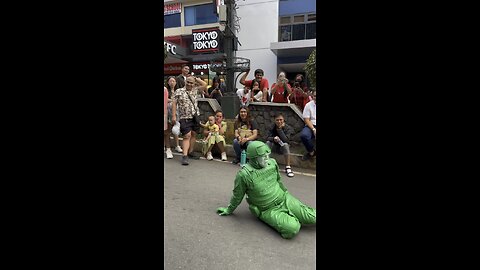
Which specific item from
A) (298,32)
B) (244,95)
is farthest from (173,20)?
(244,95)

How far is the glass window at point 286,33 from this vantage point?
1366 cm

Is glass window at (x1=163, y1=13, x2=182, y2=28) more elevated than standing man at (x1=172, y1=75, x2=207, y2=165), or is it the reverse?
glass window at (x1=163, y1=13, x2=182, y2=28)

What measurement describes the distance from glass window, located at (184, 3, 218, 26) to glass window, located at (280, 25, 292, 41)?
163 inches

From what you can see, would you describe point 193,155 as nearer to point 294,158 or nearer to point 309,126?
point 294,158

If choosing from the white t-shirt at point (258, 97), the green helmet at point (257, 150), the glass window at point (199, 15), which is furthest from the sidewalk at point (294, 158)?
the glass window at point (199, 15)

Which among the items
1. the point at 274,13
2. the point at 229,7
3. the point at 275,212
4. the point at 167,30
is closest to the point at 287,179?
the point at 275,212

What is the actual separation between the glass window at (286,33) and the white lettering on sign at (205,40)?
3481mm

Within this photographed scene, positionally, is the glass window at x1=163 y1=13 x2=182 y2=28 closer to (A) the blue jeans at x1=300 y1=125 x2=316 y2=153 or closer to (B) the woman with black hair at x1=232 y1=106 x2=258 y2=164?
(B) the woman with black hair at x1=232 y1=106 x2=258 y2=164

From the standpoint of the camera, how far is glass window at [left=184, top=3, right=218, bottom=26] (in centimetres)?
1609

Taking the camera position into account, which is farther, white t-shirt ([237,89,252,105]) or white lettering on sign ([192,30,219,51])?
white lettering on sign ([192,30,219,51])

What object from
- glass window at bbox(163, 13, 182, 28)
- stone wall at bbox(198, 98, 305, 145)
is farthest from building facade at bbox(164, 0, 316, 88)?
stone wall at bbox(198, 98, 305, 145)

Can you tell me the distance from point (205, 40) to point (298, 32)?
5098 mm

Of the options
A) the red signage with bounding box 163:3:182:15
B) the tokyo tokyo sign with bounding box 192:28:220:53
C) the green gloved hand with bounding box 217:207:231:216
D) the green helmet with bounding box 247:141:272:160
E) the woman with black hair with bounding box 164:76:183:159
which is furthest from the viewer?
the red signage with bounding box 163:3:182:15

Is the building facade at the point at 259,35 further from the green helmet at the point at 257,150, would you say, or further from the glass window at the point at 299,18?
the green helmet at the point at 257,150
